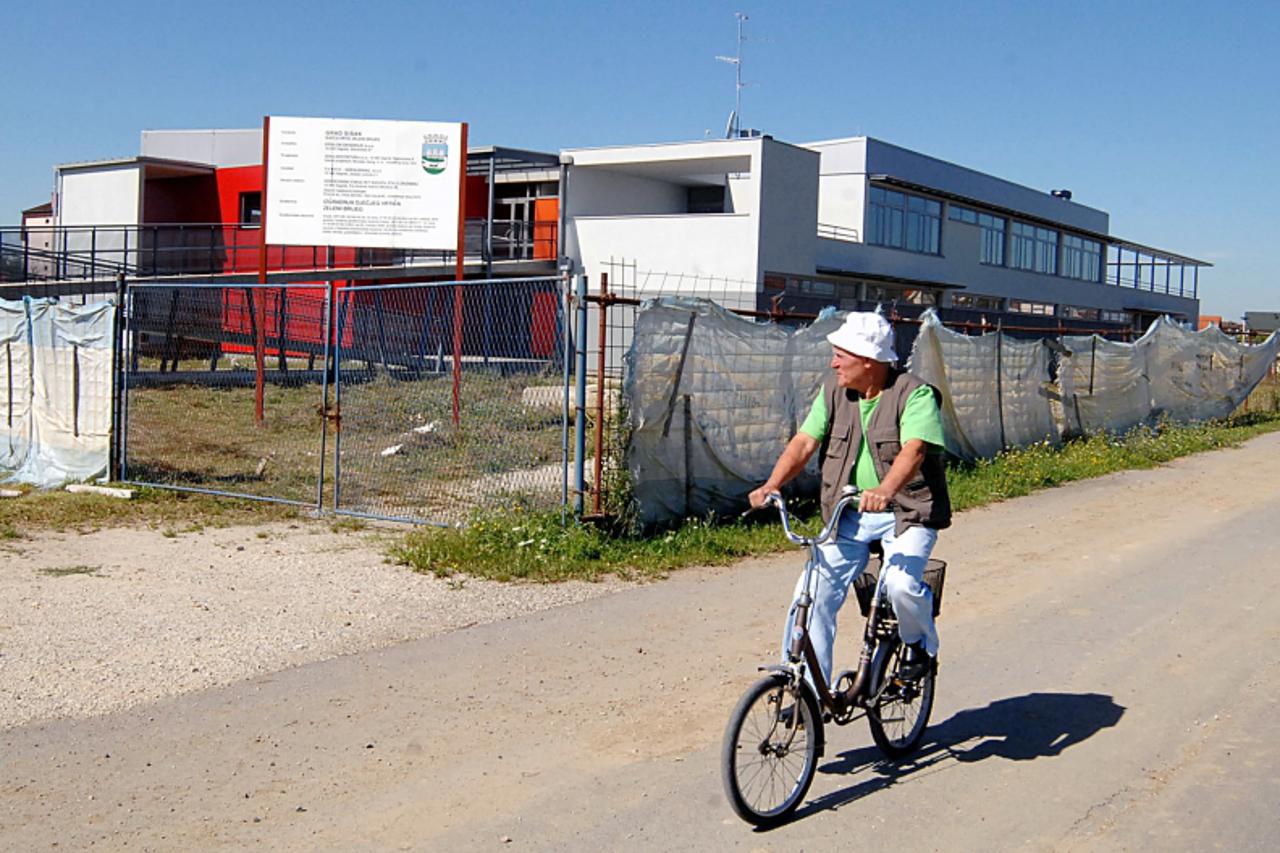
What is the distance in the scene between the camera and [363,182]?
19.9m

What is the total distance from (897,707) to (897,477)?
123 centimetres

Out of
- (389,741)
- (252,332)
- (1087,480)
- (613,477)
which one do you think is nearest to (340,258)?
(252,332)

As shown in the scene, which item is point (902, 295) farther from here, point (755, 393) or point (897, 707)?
point (897, 707)

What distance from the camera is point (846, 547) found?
5.20 metres

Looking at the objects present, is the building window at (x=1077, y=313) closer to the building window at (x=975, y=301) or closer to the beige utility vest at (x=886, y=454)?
the building window at (x=975, y=301)

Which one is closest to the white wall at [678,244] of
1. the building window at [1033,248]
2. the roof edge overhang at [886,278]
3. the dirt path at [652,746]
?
the roof edge overhang at [886,278]

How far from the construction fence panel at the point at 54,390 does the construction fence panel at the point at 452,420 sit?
252cm

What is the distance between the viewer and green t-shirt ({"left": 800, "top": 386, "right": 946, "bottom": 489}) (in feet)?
16.4

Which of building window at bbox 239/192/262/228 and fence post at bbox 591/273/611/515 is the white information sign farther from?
building window at bbox 239/192/262/228

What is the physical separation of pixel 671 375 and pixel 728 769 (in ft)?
21.2

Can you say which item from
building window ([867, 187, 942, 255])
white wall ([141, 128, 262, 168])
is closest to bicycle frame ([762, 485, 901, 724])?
building window ([867, 187, 942, 255])

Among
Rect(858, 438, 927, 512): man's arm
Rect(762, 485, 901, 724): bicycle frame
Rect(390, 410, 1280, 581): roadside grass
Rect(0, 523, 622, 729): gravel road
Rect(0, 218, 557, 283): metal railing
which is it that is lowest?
Rect(0, 523, 622, 729): gravel road

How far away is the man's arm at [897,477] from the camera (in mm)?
4773

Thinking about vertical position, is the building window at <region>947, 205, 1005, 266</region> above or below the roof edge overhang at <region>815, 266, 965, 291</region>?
above
